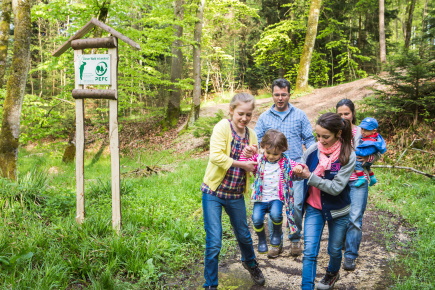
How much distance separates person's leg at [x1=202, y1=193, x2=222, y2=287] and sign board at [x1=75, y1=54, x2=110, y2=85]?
244cm

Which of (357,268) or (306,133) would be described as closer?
(357,268)

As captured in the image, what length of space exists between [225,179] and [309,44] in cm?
1483

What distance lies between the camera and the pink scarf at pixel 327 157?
297cm

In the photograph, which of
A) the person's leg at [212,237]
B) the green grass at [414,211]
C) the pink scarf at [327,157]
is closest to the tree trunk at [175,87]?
the green grass at [414,211]

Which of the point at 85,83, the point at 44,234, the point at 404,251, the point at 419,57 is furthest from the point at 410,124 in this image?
the point at 44,234

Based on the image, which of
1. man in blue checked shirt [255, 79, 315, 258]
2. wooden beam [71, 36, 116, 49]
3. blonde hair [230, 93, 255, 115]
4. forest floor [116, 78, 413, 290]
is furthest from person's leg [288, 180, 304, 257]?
wooden beam [71, 36, 116, 49]

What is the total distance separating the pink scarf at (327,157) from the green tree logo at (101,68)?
3.15 meters

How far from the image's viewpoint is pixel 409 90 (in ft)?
27.8

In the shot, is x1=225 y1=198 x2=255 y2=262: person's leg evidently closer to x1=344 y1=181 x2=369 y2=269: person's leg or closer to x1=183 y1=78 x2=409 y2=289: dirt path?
x1=183 y1=78 x2=409 y2=289: dirt path

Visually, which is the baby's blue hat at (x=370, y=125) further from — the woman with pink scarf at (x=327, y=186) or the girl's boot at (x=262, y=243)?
the girl's boot at (x=262, y=243)

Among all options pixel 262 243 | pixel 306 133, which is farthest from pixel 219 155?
pixel 306 133

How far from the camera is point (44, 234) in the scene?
3.90 m

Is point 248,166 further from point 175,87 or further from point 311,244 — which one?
point 175,87

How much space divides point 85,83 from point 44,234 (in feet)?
7.02
